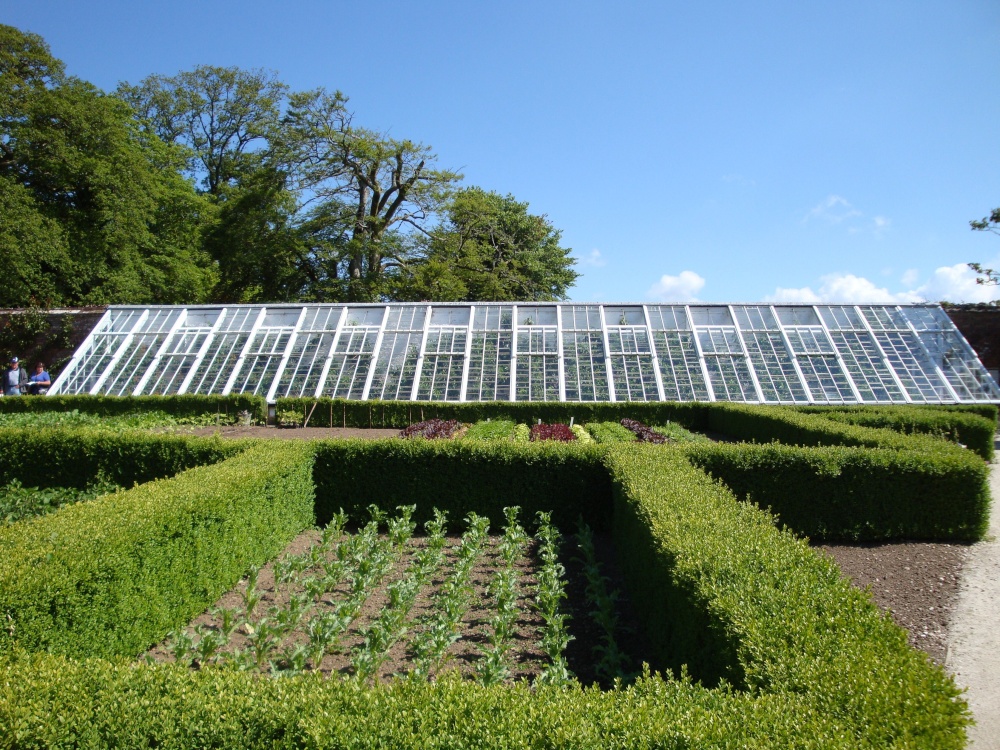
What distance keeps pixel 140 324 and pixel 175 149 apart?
16.3 meters

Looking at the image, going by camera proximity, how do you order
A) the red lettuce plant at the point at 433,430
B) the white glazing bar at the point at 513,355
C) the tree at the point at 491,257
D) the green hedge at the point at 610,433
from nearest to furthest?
the green hedge at the point at 610,433, the red lettuce plant at the point at 433,430, the white glazing bar at the point at 513,355, the tree at the point at 491,257

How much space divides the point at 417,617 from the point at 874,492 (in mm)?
6034

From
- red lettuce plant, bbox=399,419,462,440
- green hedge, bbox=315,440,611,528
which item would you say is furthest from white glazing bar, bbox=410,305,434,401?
green hedge, bbox=315,440,611,528

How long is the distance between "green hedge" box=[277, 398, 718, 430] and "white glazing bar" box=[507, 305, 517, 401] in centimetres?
88

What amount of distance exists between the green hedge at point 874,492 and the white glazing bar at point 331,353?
14.3 meters

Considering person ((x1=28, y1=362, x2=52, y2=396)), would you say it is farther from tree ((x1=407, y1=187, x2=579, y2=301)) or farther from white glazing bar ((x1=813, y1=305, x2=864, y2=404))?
white glazing bar ((x1=813, y1=305, x2=864, y2=404))

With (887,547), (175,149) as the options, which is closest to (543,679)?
(887,547)

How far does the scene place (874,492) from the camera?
785cm

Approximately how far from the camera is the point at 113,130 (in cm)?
2806

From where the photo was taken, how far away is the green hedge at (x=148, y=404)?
1839 centimetres

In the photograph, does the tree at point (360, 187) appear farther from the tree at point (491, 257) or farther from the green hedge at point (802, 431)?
the green hedge at point (802, 431)

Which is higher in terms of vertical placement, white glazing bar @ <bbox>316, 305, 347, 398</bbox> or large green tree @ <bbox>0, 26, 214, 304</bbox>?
large green tree @ <bbox>0, 26, 214, 304</bbox>

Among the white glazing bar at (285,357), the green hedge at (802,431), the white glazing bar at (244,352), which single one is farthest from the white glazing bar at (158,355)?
the green hedge at (802,431)

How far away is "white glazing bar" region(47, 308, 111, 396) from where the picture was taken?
19.9 metres
